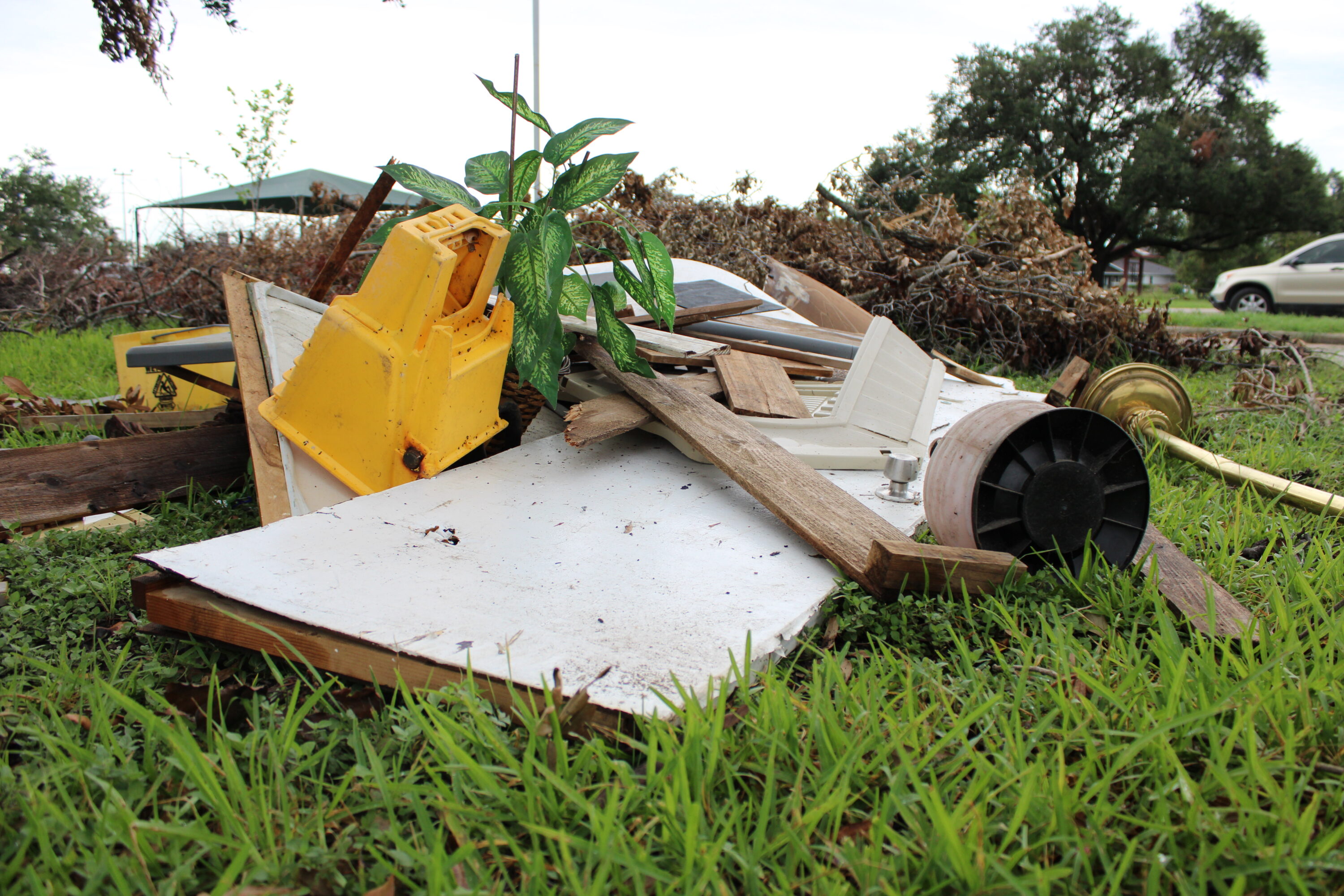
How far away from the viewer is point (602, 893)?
100cm

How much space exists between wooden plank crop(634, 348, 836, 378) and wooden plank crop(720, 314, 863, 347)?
0.30 metres

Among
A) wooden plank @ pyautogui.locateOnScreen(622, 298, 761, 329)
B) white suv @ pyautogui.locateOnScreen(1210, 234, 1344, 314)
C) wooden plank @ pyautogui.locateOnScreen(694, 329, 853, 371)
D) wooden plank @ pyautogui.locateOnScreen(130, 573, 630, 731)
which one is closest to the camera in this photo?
wooden plank @ pyautogui.locateOnScreen(130, 573, 630, 731)

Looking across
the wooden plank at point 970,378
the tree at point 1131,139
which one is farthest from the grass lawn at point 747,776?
the tree at point 1131,139

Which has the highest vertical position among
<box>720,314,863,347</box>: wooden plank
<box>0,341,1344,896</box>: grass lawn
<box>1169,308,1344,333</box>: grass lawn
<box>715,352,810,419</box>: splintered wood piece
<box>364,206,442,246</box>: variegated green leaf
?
<box>364,206,442,246</box>: variegated green leaf

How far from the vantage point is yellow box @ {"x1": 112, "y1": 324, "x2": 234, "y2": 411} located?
365cm

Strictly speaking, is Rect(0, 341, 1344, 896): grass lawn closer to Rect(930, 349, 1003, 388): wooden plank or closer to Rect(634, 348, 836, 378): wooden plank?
Rect(634, 348, 836, 378): wooden plank

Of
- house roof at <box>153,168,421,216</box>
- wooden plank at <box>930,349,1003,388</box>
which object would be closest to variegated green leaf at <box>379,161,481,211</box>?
wooden plank at <box>930,349,1003,388</box>

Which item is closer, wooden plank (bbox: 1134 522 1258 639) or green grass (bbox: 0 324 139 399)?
wooden plank (bbox: 1134 522 1258 639)

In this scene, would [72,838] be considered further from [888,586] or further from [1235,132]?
[1235,132]

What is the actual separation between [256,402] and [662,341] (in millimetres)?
1551

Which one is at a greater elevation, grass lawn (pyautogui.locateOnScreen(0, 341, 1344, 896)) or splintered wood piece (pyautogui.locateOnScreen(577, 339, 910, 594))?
splintered wood piece (pyautogui.locateOnScreen(577, 339, 910, 594))

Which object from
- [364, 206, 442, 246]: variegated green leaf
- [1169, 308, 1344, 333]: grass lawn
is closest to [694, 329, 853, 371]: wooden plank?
[364, 206, 442, 246]: variegated green leaf

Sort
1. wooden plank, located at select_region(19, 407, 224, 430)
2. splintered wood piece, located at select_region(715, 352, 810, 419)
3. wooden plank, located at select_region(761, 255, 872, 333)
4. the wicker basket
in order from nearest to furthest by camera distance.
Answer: splintered wood piece, located at select_region(715, 352, 810, 419), the wicker basket, wooden plank, located at select_region(19, 407, 224, 430), wooden plank, located at select_region(761, 255, 872, 333)

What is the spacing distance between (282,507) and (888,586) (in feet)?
5.93
